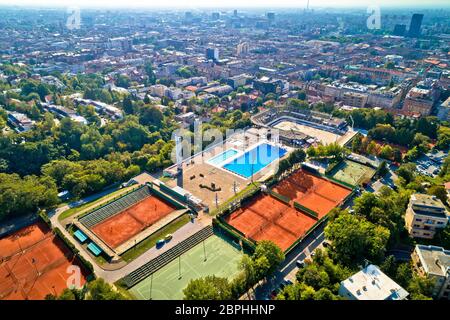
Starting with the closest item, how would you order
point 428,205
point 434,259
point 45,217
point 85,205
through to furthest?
point 434,259 → point 428,205 → point 45,217 → point 85,205

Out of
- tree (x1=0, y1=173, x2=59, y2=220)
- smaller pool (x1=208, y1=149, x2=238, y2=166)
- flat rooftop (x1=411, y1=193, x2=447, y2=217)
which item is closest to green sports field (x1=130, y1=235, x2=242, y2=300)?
smaller pool (x1=208, y1=149, x2=238, y2=166)

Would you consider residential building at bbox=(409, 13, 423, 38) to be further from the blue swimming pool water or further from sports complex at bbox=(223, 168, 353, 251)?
sports complex at bbox=(223, 168, 353, 251)

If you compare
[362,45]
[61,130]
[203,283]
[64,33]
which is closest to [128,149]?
[61,130]

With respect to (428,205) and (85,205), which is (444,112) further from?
(85,205)

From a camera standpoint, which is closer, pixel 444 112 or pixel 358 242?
pixel 358 242

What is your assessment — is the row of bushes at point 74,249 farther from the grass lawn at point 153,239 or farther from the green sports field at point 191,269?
the green sports field at point 191,269

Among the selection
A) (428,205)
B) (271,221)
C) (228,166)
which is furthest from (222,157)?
(428,205)
